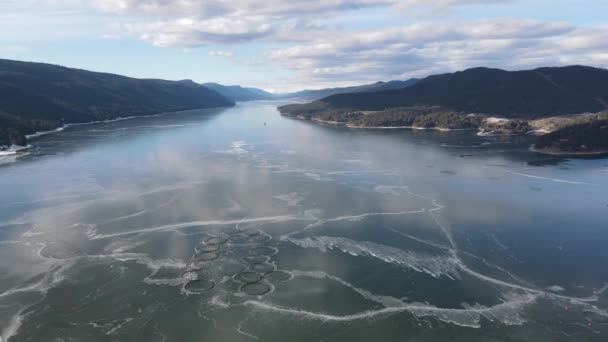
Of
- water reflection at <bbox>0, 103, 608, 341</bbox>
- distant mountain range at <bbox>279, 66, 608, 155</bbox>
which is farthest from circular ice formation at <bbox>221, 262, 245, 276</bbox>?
distant mountain range at <bbox>279, 66, 608, 155</bbox>

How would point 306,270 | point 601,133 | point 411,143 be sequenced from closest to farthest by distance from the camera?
point 306,270 < point 601,133 < point 411,143

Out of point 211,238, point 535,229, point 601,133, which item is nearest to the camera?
point 211,238

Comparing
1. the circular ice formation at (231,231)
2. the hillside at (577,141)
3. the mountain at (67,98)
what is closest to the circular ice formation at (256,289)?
the circular ice formation at (231,231)

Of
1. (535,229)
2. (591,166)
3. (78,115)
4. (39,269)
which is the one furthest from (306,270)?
(78,115)

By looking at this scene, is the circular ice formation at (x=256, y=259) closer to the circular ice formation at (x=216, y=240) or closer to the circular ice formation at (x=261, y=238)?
the circular ice formation at (x=261, y=238)

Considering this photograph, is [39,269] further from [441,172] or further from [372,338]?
[441,172]

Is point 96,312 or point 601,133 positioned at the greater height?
point 601,133

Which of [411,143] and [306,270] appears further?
[411,143]
